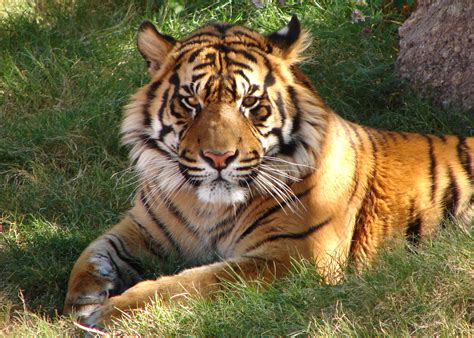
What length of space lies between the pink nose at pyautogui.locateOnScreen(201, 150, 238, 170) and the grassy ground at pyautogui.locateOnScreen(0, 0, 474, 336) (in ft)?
1.63

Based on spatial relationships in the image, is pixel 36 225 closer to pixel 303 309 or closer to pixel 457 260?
pixel 303 309

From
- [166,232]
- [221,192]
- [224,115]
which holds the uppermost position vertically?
[224,115]

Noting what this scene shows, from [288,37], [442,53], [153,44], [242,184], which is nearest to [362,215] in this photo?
[242,184]

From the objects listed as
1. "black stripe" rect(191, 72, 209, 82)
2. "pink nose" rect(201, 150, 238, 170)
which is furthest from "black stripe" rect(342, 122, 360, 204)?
"black stripe" rect(191, 72, 209, 82)

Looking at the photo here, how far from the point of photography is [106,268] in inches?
169

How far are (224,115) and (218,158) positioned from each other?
0.20 m

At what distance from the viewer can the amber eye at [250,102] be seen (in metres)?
4.07

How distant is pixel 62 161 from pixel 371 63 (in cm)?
198

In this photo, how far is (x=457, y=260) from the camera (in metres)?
3.68

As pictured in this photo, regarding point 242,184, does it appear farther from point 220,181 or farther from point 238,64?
point 238,64

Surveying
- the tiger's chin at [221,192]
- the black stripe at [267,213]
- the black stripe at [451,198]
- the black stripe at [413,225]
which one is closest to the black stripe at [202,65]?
the tiger's chin at [221,192]

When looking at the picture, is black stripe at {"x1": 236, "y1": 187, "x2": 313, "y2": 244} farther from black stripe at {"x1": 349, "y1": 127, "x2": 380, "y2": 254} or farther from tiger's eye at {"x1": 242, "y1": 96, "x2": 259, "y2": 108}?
tiger's eye at {"x1": 242, "y1": 96, "x2": 259, "y2": 108}

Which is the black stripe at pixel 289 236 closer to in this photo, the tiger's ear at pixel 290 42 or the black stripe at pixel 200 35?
the tiger's ear at pixel 290 42

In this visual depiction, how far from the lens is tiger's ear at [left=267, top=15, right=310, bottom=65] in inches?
167
